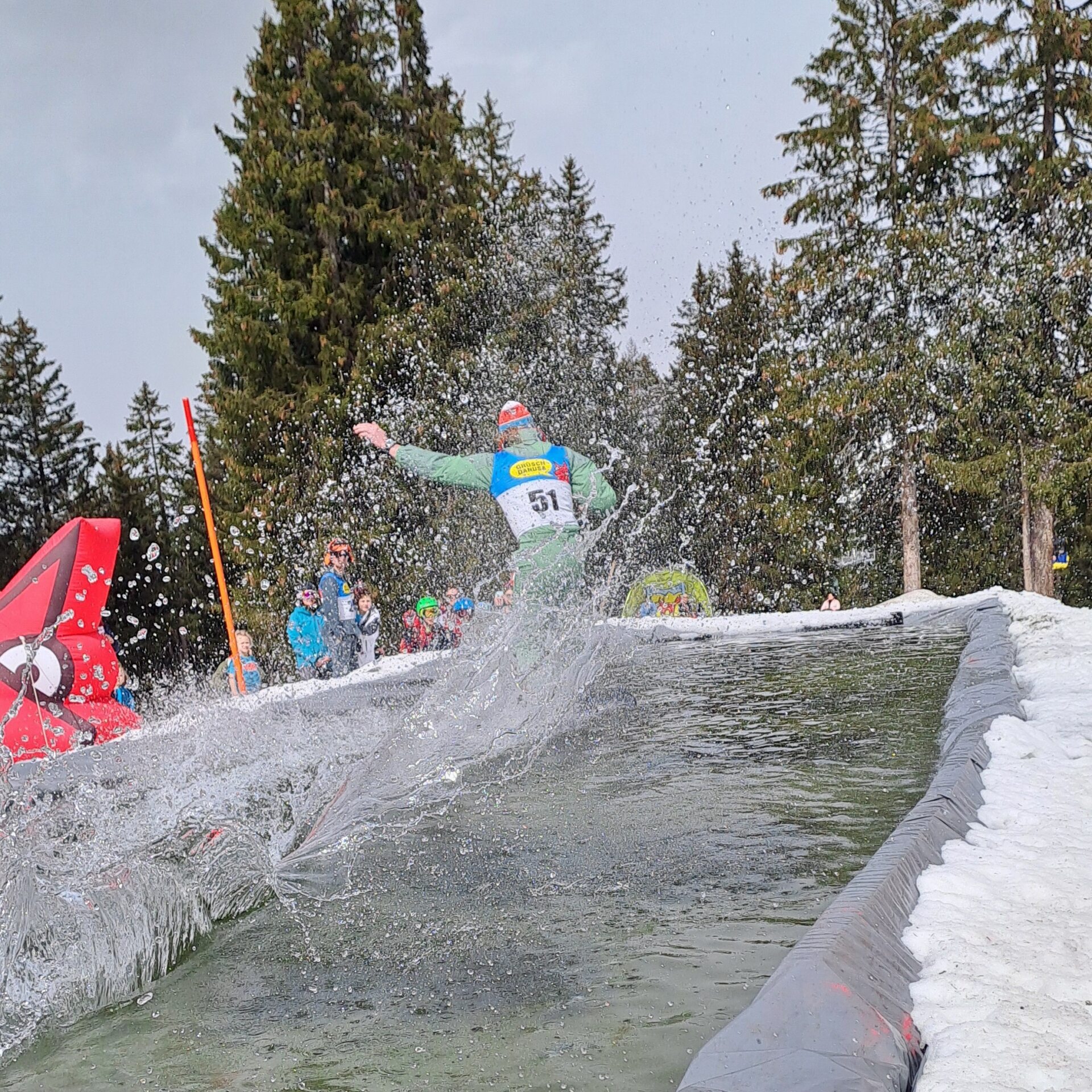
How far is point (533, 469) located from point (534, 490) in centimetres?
16

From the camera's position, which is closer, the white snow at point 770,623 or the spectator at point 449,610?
the white snow at point 770,623

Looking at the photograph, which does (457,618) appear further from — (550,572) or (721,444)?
(721,444)

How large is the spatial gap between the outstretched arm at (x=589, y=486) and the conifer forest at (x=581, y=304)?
14.0m

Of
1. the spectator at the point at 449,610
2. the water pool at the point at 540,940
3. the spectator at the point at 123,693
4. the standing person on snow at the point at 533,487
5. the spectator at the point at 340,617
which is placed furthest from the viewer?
the spectator at the point at 449,610

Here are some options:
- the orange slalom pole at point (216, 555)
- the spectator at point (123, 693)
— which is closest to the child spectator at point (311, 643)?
the orange slalom pole at point (216, 555)

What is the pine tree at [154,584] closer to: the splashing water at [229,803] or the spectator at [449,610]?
the spectator at [449,610]

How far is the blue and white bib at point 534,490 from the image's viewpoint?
23.5ft

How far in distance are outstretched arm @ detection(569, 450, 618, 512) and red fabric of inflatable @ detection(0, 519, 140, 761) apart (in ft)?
12.1

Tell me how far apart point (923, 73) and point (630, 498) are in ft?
40.8

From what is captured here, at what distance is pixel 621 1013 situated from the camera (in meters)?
2.20

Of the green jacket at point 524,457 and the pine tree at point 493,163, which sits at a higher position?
the pine tree at point 493,163

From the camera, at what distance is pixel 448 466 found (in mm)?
7602

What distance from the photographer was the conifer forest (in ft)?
73.5

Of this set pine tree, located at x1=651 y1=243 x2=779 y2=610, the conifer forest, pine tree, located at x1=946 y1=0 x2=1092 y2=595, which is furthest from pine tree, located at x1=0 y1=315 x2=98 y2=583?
pine tree, located at x1=946 y1=0 x2=1092 y2=595
